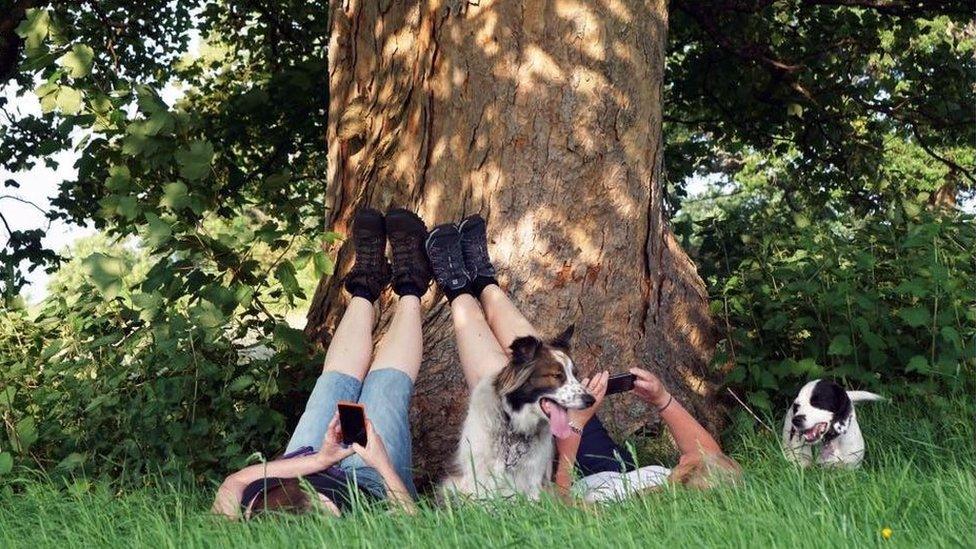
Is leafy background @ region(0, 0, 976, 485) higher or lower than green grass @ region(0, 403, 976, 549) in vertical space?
higher

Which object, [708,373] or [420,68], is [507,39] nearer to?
[420,68]

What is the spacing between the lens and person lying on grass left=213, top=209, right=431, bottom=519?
4.67m

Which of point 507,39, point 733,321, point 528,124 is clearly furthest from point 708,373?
point 507,39

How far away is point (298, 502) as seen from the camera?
15.1ft

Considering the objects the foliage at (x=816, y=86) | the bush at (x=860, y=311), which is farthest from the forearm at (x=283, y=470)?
the foliage at (x=816, y=86)

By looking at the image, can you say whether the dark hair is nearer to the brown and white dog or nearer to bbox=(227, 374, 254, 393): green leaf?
the brown and white dog

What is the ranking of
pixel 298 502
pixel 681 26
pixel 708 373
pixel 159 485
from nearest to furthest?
1. pixel 298 502
2. pixel 159 485
3. pixel 708 373
4. pixel 681 26

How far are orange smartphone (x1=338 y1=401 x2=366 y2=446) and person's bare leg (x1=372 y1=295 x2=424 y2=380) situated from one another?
0.85 m

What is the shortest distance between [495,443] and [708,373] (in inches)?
93.2

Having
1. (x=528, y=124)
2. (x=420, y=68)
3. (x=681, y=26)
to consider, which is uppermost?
(x=681, y=26)

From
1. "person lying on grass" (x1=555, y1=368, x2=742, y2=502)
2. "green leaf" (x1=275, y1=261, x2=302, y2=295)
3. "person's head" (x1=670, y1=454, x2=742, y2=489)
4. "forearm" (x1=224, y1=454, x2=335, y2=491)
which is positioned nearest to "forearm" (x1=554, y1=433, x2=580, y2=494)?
"person lying on grass" (x1=555, y1=368, x2=742, y2=502)

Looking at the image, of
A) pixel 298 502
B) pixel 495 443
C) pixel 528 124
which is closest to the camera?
pixel 298 502

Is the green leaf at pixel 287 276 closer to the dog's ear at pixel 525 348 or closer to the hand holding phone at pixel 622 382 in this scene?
the dog's ear at pixel 525 348

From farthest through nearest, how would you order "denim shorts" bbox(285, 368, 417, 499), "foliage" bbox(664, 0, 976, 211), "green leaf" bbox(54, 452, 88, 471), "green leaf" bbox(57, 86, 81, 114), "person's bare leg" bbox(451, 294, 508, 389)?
"foliage" bbox(664, 0, 976, 211)
"green leaf" bbox(57, 86, 81, 114)
"green leaf" bbox(54, 452, 88, 471)
"person's bare leg" bbox(451, 294, 508, 389)
"denim shorts" bbox(285, 368, 417, 499)
